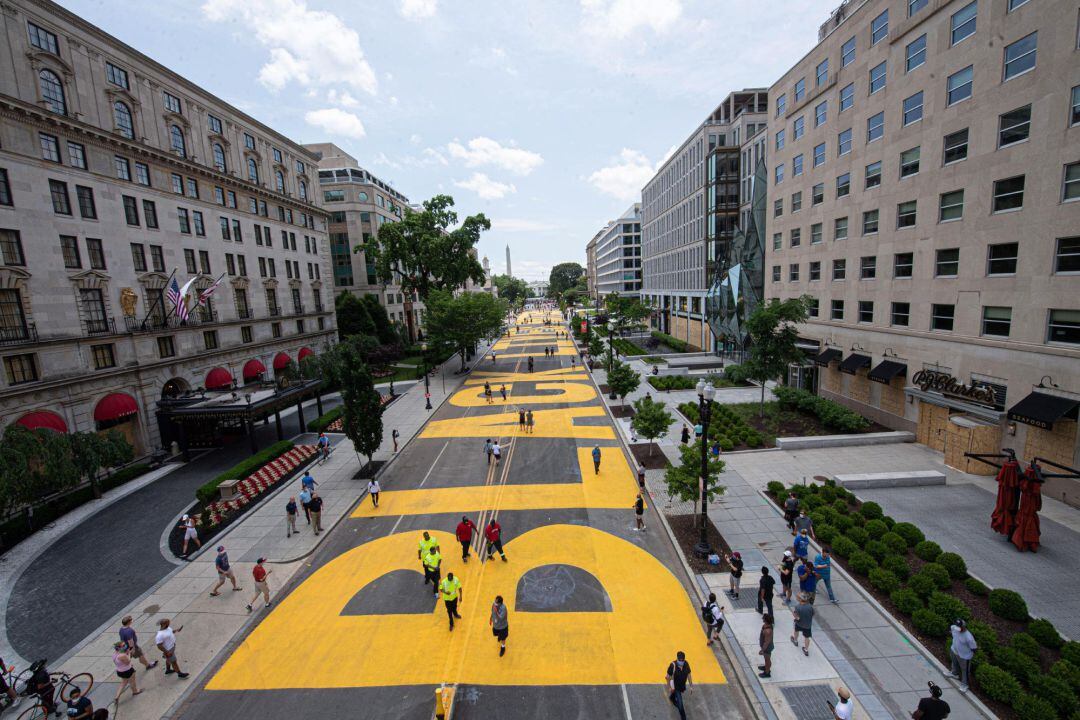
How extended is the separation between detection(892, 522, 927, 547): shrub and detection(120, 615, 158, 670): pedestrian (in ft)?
73.5

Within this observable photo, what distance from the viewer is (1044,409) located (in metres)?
17.6

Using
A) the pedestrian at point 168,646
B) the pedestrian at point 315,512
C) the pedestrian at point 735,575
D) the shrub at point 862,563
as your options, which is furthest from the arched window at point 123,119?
the shrub at point 862,563

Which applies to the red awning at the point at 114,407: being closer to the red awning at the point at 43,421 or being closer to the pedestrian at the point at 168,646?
the red awning at the point at 43,421

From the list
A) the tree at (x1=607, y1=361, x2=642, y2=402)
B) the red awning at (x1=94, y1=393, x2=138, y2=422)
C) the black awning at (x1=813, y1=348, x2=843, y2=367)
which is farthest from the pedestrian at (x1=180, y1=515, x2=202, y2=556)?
the black awning at (x1=813, y1=348, x2=843, y2=367)

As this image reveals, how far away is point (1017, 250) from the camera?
19.3 meters

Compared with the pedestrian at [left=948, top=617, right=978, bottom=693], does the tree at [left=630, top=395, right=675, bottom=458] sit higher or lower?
higher

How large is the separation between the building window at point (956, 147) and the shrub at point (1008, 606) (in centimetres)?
1946

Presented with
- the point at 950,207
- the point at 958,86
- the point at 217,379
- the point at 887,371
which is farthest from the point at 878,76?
the point at 217,379

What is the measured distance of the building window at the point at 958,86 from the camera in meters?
21.1

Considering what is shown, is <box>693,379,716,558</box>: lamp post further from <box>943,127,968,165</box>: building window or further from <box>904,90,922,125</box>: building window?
<box>904,90,922,125</box>: building window

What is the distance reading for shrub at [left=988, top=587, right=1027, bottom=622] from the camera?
37.7ft

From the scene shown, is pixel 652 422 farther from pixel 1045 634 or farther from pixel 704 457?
pixel 1045 634

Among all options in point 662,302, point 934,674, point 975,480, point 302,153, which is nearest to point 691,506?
point 934,674

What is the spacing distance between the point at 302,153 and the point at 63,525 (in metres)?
42.9
